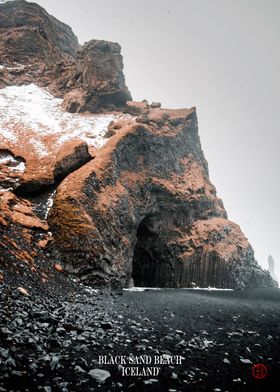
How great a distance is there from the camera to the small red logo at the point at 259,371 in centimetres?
784

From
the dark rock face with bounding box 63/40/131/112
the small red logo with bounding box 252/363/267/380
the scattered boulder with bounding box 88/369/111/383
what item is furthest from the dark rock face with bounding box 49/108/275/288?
the small red logo with bounding box 252/363/267/380

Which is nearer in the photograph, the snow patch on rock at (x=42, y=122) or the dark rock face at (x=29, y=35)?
the snow patch on rock at (x=42, y=122)

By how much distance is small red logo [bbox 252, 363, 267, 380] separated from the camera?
25.7ft

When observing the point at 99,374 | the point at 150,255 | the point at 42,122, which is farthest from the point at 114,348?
the point at 42,122

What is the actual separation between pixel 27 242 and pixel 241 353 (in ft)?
54.7

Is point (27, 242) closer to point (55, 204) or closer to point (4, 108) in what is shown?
point (55, 204)

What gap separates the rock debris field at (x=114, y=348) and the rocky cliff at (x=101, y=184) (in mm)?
6092

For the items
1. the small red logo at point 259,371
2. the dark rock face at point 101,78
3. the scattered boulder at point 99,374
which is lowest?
the small red logo at point 259,371

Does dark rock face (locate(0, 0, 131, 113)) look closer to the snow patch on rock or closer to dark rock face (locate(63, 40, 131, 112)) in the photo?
dark rock face (locate(63, 40, 131, 112))

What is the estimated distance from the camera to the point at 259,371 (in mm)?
8188

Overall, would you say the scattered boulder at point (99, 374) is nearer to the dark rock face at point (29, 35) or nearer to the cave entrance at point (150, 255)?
the cave entrance at point (150, 255)

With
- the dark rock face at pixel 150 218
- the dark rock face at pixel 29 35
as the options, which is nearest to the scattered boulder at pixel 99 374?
the dark rock face at pixel 150 218

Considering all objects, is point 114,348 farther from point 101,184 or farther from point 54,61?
point 54,61

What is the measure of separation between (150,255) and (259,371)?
120 ft
